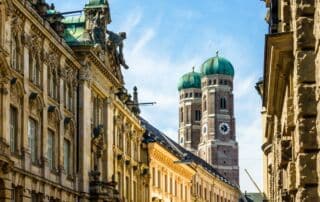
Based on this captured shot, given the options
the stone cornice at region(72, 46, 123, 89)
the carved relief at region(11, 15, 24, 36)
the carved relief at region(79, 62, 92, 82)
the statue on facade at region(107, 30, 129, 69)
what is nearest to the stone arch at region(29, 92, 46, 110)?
the carved relief at region(11, 15, 24, 36)

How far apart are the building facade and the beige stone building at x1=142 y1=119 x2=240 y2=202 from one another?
9537 mm

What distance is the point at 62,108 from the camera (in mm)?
48406

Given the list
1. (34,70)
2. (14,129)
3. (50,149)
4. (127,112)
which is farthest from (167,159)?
(14,129)

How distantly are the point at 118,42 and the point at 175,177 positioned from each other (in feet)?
103

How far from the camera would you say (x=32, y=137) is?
42.7 metres

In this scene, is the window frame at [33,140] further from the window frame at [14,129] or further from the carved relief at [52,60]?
the carved relief at [52,60]

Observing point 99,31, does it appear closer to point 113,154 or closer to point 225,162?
point 113,154

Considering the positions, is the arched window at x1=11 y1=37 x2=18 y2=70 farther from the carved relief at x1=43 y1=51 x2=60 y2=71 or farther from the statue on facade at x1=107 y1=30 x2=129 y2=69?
the statue on facade at x1=107 y1=30 x2=129 y2=69

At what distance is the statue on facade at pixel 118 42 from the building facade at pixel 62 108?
7 cm

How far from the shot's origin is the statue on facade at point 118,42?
195 feet

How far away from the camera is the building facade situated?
128 feet

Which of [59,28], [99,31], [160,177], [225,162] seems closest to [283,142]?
[59,28]

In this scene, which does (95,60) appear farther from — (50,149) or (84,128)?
(50,149)

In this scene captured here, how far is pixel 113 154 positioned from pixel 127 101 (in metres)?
8.10
